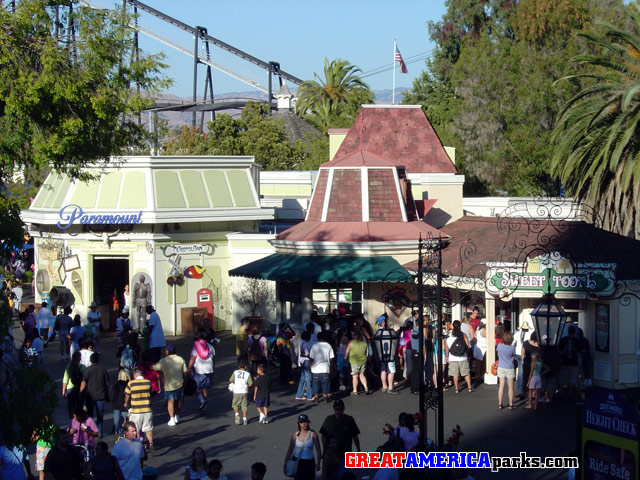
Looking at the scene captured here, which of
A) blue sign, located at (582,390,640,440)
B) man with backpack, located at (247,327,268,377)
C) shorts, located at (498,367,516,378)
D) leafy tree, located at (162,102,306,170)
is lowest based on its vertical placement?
shorts, located at (498,367,516,378)

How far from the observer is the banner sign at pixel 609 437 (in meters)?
8.67

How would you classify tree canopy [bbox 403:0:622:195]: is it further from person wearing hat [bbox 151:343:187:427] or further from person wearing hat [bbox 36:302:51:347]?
person wearing hat [bbox 151:343:187:427]

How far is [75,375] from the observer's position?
15508mm

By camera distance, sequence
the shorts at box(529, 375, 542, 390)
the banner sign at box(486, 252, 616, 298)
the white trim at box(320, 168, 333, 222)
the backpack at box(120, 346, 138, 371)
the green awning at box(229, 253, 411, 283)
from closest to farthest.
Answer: the shorts at box(529, 375, 542, 390), the backpack at box(120, 346, 138, 371), the banner sign at box(486, 252, 616, 298), the green awning at box(229, 253, 411, 283), the white trim at box(320, 168, 333, 222)

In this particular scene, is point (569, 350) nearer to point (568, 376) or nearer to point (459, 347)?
point (568, 376)

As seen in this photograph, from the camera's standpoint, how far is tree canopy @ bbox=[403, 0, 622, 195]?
123ft

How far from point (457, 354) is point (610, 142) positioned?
8578mm

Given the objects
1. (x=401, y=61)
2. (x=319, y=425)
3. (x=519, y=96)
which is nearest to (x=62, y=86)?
(x=319, y=425)

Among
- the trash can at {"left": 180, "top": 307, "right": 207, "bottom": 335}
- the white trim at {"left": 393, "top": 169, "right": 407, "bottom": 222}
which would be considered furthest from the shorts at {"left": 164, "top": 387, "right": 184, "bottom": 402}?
the trash can at {"left": 180, "top": 307, "right": 207, "bottom": 335}

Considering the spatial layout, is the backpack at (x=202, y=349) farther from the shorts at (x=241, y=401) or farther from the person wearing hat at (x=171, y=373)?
the shorts at (x=241, y=401)

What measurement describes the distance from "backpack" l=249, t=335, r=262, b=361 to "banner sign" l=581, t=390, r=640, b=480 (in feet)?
30.4

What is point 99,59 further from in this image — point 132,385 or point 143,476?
point 143,476

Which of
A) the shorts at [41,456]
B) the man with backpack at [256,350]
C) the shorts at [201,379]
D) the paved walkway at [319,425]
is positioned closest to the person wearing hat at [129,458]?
the shorts at [41,456]

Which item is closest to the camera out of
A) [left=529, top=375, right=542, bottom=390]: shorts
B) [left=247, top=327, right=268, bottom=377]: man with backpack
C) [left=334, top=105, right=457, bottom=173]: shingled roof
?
[left=529, top=375, right=542, bottom=390]: shorts
